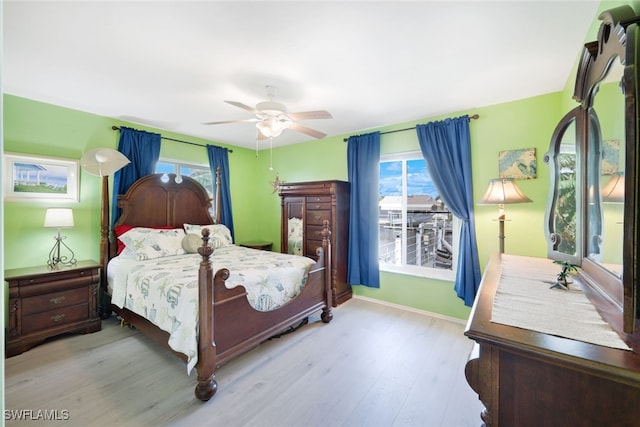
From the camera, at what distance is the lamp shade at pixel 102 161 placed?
301 cm

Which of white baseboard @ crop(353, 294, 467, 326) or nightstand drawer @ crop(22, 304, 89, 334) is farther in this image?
white baseboard @ crop(353, 294, 467, 326)

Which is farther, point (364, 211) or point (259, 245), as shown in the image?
point (259, 245)

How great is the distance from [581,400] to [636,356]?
18cm

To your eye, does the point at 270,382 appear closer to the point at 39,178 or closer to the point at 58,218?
the point at 58,218

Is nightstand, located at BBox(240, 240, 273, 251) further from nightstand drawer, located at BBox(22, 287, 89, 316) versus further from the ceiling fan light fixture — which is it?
the ceiling fan light fixture

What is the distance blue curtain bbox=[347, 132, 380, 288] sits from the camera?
3689 mm

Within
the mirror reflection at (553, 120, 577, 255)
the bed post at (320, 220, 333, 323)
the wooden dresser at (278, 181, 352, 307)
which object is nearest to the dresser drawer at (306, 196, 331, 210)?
the wooden dresser at (278, 181, 352, 307)

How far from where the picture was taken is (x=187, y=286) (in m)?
2.05

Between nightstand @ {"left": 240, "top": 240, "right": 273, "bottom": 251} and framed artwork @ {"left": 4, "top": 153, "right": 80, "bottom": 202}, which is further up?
framed artwork @ {"left": 4, "top": 153, "right": 80, "bottom": 202}

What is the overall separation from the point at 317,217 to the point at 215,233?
149 centimetres

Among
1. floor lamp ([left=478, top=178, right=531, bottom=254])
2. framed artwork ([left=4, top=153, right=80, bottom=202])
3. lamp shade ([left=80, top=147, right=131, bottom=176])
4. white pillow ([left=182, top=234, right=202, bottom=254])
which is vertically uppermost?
lamp shade ([left=80, top=147, right=131, bottom=176])

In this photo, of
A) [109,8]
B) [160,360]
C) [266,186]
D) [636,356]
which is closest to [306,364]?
[160,360]

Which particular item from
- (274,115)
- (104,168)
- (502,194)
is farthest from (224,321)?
(502,194)

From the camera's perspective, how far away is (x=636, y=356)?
2.31 ft
